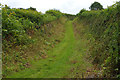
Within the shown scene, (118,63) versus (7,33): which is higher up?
(7,33)

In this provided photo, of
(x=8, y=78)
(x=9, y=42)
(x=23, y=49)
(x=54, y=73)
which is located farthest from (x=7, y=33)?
(x=54, y=73)

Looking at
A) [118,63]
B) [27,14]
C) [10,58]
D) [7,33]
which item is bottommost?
[10,58]

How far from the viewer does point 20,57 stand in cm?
912

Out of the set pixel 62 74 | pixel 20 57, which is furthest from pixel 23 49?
pixel 62 74

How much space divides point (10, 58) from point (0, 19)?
Answer: 129 inches

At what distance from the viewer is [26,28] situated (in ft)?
41.7

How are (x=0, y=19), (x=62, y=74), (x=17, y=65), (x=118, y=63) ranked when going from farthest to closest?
(x=0, y=19) < (x=17, y=65) < (x=62, y=74) < (x=118, y=63)

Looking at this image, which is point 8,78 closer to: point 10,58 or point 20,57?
point 10,58

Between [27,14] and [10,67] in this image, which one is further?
[27,14]

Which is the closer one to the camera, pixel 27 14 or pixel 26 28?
pixel 26 28

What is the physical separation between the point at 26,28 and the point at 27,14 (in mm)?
2503

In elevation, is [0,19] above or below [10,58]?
above

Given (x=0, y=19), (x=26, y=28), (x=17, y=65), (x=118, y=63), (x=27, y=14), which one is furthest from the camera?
(x=27, y=14)

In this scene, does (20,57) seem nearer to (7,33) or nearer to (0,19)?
(7,33)
